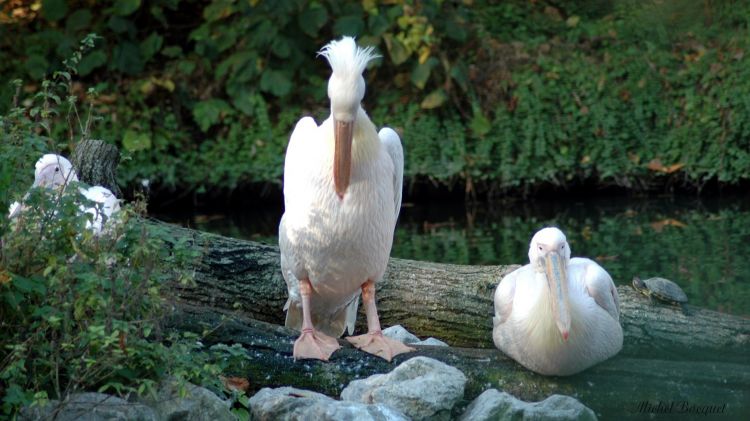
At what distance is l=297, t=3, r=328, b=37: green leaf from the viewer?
10562 mm

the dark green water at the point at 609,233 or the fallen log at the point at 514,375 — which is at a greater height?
the dark green water at the point at 609,233

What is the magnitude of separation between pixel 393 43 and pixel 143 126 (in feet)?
8.11

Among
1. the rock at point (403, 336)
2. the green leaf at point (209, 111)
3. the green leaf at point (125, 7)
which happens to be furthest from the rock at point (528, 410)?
the green leaf at point (125, 7)

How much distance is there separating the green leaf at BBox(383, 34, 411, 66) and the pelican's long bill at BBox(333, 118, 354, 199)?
596 centimetres

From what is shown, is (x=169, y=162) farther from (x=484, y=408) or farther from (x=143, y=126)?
(x=484, y=408)

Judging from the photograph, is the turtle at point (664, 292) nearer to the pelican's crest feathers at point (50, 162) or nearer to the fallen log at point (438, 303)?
the fallen log at point (438, 303)

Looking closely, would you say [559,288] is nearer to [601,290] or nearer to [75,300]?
[601,290]

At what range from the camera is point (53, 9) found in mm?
10766

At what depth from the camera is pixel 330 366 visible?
4.48 metres

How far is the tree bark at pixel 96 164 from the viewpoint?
5.67 meters

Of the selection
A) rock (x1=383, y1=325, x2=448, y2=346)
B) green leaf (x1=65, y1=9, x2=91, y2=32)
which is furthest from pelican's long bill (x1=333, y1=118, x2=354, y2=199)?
green leaf (x1=65, y1=9, x2=91, y2=32)

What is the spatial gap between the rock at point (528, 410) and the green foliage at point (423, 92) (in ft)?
20.6

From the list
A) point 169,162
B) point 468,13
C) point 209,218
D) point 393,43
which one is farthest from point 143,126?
point 468,13
